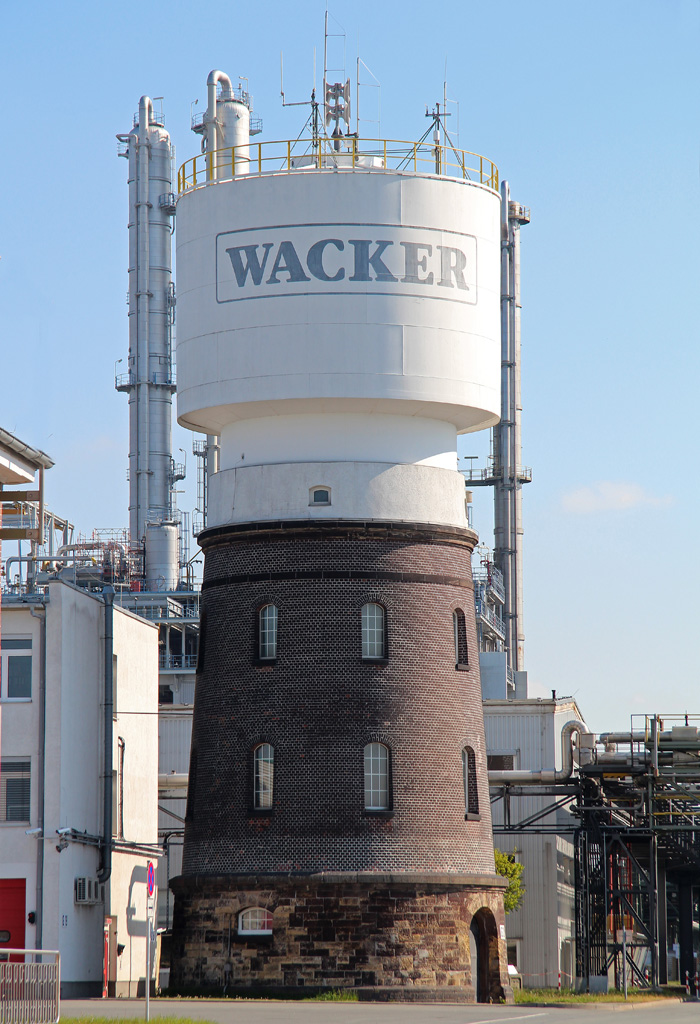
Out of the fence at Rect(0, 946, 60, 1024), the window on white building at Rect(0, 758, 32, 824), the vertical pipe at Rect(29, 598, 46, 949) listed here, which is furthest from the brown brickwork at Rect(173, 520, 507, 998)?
the fence at Rect(0, 946, 60, 1024)

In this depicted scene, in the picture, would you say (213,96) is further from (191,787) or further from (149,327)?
(191,787)

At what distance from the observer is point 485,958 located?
38.0 m

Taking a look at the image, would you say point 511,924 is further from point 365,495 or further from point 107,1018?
point 107,1018

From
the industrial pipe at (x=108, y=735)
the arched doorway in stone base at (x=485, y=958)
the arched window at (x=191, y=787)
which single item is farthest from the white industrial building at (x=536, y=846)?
the arched window at (x=191, y=787)

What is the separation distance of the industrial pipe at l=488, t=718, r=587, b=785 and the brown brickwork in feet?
23.8

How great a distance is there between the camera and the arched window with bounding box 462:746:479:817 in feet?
125

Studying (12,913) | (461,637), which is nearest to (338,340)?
(461,637)

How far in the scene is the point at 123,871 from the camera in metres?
42.1

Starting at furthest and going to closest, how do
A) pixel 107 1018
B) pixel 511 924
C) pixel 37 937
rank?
pixel 511 924 < pixel 37 937 < pixel 107 1018

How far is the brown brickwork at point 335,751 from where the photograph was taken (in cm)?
3612

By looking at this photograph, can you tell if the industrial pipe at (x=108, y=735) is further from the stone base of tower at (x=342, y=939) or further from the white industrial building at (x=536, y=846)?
the white industrial building at (x=536, y=846)

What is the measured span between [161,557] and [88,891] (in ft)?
93.2

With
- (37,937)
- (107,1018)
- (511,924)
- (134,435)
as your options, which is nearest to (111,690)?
(37,937)

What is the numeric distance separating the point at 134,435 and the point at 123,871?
33.7m
